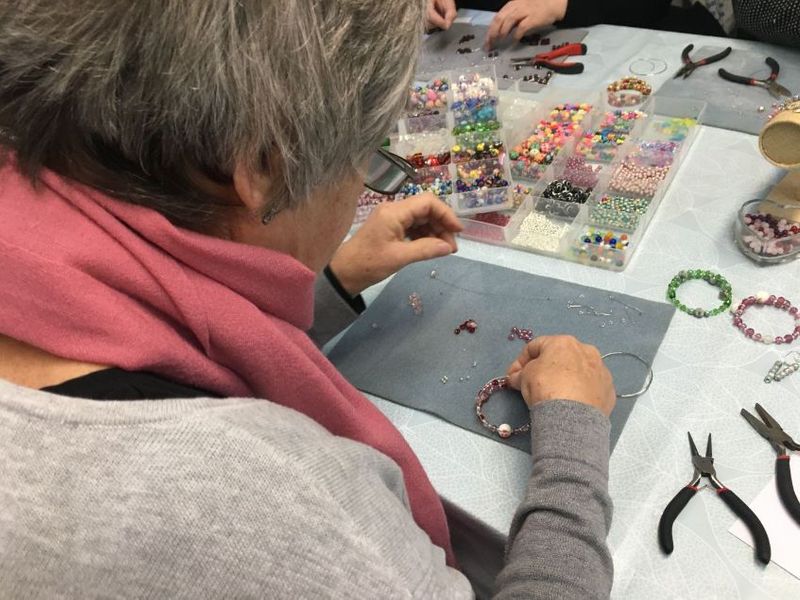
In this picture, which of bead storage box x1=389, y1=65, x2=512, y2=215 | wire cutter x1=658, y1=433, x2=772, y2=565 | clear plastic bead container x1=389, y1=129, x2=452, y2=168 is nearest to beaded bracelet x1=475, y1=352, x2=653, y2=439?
wire cutter x1=658, y1=433, x2=772, y2=565

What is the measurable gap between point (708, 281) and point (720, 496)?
41 cm

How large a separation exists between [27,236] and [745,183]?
1.19 meters

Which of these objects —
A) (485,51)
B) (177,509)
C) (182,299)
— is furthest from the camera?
(485,51)

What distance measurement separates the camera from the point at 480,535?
877 mm

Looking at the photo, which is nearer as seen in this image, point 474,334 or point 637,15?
point 474,334

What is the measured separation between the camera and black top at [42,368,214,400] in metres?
0.53

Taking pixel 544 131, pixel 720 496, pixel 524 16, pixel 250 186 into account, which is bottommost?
pixel 720 496

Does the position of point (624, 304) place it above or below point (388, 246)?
below

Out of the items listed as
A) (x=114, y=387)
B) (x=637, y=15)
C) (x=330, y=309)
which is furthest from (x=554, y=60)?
(x=114, y=387)

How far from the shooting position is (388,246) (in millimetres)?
1137

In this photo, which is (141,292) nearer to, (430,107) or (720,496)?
(720,496)

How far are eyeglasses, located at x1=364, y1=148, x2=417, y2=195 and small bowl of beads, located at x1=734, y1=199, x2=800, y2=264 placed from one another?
572 mm

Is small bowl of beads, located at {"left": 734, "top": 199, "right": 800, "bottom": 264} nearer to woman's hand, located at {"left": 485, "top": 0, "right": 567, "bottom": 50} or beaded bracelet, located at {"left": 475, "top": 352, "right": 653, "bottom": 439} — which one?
beaded bracelet, located at {"left": 475, "top": 352, "right": 653, "bottom": 439}

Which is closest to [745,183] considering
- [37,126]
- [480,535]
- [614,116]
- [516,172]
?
[614,116]
